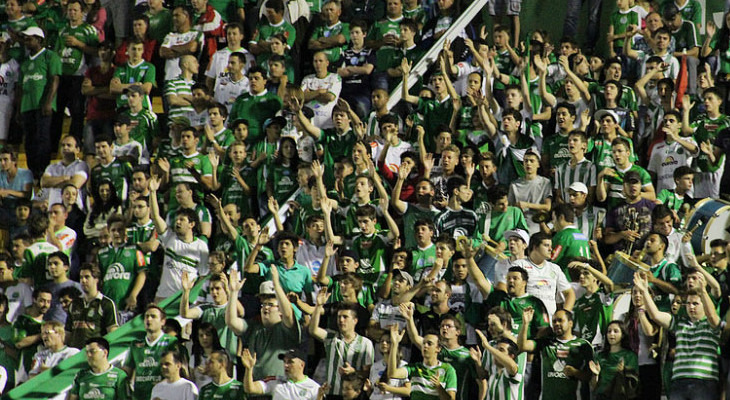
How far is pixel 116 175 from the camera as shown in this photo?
45.4ft

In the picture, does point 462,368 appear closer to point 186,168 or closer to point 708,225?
point 708,225

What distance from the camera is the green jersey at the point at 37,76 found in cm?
1504

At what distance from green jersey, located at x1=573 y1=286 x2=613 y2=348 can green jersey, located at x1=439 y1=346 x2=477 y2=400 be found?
2.99 feet

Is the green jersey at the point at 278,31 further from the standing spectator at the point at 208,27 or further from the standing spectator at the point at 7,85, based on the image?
the standing spectator at the point at 7,85

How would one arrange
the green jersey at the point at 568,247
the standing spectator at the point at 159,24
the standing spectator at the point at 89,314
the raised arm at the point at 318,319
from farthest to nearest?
the standing spectator at the point at 159,24 → the standing spectator at the point at 89,314 → the green jersey at the point at 568,247 → the raised arm at the point at 318,319

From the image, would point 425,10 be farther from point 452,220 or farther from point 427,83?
point 452,220

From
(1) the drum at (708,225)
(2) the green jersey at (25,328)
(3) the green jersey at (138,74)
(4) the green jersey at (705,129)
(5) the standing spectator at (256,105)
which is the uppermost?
(3) the green jersey at (138,74)

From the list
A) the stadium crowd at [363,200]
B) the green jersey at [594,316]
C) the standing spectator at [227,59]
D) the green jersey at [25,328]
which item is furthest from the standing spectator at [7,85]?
the green jersey at [594,316]

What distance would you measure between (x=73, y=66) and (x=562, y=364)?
6.90m

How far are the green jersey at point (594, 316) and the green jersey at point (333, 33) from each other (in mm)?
4779

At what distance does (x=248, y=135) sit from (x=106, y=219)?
1.60m

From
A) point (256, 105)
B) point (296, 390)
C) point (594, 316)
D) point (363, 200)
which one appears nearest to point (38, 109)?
point (256, 105)

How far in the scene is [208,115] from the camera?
14.4 m

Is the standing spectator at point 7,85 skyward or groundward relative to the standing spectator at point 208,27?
groundward
